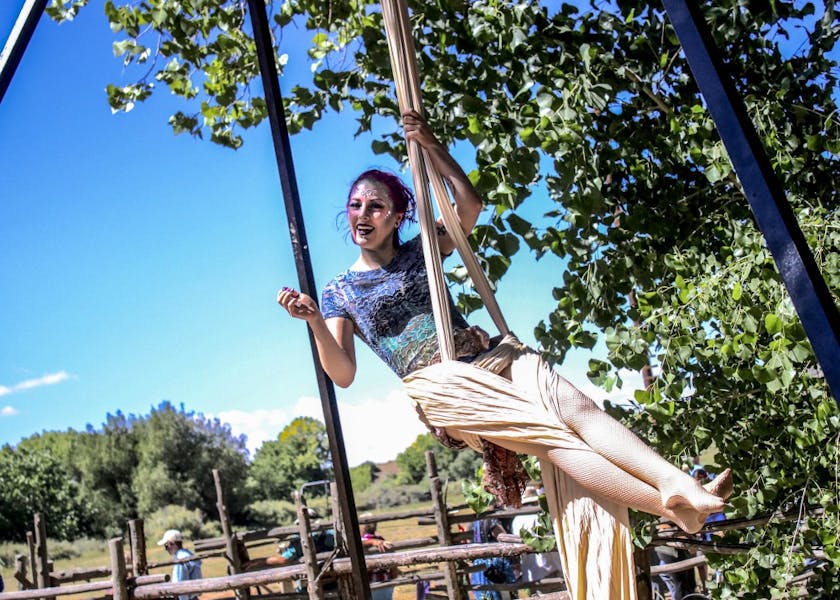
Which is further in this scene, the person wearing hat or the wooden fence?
the person wearing hat

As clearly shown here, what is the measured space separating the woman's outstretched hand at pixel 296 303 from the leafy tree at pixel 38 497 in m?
28.2

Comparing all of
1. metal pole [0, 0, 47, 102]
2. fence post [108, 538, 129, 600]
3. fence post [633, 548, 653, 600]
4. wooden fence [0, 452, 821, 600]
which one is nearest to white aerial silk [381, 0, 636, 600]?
metal pole [0, 0, 47, 102]

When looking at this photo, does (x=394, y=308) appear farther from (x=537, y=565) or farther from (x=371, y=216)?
(x=537, y=565)

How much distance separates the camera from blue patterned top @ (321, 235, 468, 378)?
5.93ft

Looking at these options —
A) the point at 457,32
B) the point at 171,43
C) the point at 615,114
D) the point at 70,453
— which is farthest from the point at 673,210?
the point at 70,453

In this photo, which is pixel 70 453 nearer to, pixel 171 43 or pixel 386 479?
pixel 386 479

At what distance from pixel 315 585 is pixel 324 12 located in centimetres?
293

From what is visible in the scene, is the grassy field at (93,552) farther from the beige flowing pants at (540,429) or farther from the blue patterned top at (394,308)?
the beige flowing pants at (540,429)

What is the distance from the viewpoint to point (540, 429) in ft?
5.11

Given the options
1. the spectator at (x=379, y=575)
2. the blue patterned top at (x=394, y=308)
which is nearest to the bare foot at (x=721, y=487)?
the blue patterned top at (x=394, y=308)

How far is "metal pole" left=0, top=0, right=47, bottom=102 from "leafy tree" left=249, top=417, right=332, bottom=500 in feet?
81.2

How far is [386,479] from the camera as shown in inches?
988

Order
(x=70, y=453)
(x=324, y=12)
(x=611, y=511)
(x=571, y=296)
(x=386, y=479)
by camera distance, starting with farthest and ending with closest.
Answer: (x=70, y=453), (x=386, y=479), (x=324, y=12), (x=571, y=296), (x=611, y=511)

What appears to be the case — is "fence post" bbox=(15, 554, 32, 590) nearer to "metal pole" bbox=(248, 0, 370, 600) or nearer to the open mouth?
"metal pole" bbox=(248, 0, 370, 600)
